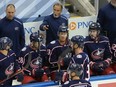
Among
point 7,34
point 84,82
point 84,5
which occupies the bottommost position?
point 84,82

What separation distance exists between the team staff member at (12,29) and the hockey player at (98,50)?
53.4 inches

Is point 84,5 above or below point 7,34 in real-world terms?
above

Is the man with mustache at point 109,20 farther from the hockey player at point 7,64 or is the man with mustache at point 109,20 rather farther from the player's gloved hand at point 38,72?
the hockey player at point 7,64

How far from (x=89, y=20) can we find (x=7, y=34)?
6.45 feet

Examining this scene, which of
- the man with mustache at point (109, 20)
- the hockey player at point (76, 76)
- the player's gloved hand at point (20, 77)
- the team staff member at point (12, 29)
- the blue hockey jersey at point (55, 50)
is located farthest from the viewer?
the man with mustache at point (109, 20)

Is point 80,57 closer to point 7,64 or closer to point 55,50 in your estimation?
point 55,50

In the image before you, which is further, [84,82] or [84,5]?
[84,5]

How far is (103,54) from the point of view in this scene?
6.96 m

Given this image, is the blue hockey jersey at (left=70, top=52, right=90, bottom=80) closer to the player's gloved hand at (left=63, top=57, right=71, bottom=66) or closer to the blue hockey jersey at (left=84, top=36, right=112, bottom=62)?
the player's gloved hand at (left=63, top=57, right=71, bottom=66)

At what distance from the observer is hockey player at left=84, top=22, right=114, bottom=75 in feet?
22.4

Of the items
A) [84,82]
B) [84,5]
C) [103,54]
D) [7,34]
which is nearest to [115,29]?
[103,54]

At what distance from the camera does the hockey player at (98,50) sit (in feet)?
22.4

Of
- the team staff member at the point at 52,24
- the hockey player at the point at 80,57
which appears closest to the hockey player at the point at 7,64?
the hockey player at the point at 80,57

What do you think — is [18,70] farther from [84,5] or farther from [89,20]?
[84,5]
